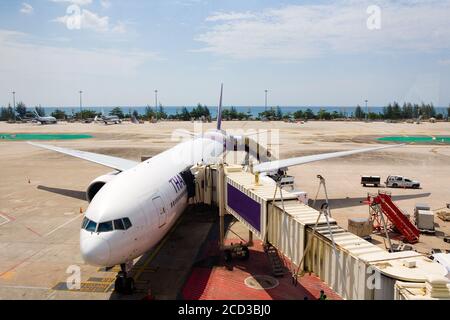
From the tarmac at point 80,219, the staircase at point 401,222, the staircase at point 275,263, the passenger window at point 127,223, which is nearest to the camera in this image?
the passenger window at point 127,223

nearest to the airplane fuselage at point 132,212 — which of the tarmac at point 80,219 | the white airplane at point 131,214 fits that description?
the white airplane at point 131,214

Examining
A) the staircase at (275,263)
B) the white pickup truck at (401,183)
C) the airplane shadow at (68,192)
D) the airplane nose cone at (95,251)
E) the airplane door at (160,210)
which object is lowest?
the staircase at (275,263)

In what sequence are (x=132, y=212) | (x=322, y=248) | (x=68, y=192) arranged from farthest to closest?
(x=68, y=192), (x=132, y=212), (x=322, y=248)

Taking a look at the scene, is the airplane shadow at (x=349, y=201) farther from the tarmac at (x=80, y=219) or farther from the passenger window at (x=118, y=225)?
the passenger window at (x=118, y=225)

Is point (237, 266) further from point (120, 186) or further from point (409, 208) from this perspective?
point (409, 208)

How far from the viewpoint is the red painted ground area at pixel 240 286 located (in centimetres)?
1884

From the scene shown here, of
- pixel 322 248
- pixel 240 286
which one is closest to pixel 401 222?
pixel 240 286

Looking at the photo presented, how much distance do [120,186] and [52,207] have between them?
1938 centimetres

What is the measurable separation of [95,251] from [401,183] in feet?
120

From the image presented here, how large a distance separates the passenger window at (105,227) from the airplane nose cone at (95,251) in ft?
1.59

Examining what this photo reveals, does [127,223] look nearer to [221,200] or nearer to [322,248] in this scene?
[221,200]

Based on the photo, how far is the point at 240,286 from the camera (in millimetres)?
19953

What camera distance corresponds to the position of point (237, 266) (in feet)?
73.6
